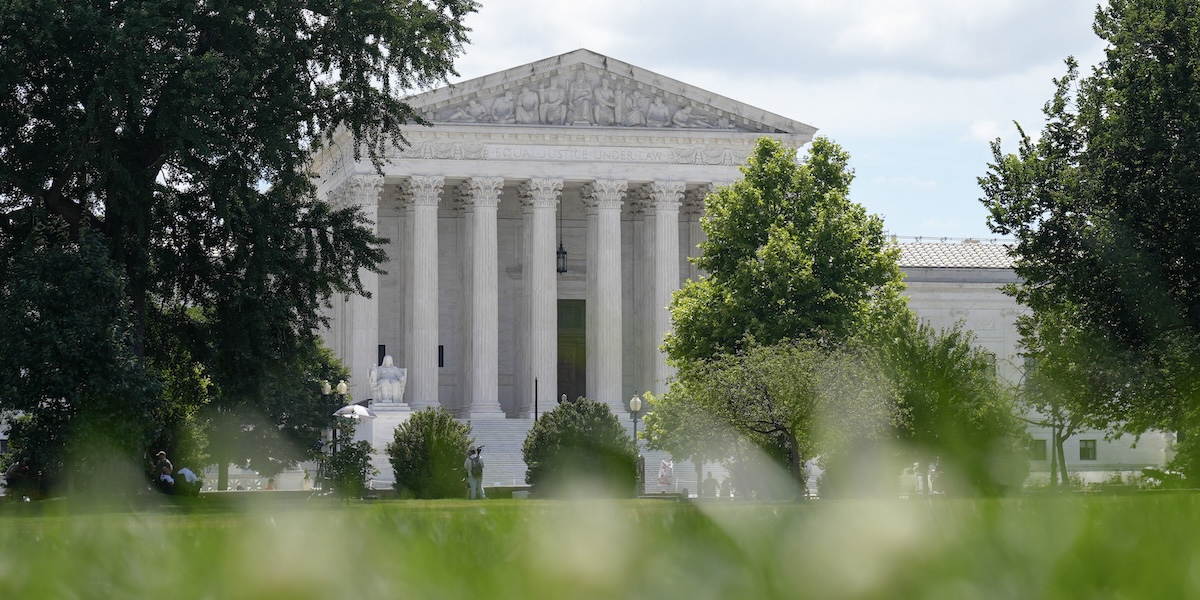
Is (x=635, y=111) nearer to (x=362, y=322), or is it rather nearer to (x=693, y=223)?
(x=693, y=223)

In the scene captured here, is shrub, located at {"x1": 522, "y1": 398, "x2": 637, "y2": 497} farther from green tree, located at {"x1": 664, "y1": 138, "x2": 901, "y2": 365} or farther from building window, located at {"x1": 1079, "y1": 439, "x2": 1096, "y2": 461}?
building window, located at {"x1": 1079, "y1": 439, "x2": 1096, "y2": 461}

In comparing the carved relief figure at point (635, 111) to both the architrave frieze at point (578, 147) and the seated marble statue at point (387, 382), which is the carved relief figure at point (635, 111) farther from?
the seated marble statue at point (387, 382)

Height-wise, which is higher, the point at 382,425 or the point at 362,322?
the point at 362,322

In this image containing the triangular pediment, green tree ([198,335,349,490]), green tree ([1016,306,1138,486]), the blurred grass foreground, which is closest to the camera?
the blurred grass foreground

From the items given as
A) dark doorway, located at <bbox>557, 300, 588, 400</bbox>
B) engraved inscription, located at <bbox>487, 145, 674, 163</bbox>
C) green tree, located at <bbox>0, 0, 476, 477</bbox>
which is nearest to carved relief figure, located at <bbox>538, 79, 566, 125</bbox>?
engraved inscription, located at <bbox>487, 145, 674, 163</bbox>

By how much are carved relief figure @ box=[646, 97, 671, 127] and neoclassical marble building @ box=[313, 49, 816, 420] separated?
70 millimetres

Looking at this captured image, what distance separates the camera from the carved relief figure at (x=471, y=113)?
75188mm

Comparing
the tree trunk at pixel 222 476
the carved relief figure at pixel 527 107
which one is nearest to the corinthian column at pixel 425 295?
the carved relief figure at pixel 527 107

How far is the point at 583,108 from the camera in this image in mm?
76688

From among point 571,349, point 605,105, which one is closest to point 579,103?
point 605,105

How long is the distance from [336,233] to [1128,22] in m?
21.2

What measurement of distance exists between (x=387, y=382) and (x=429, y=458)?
2416 cm

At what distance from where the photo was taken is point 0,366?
31.7m

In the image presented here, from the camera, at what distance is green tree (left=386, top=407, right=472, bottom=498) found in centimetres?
4669
